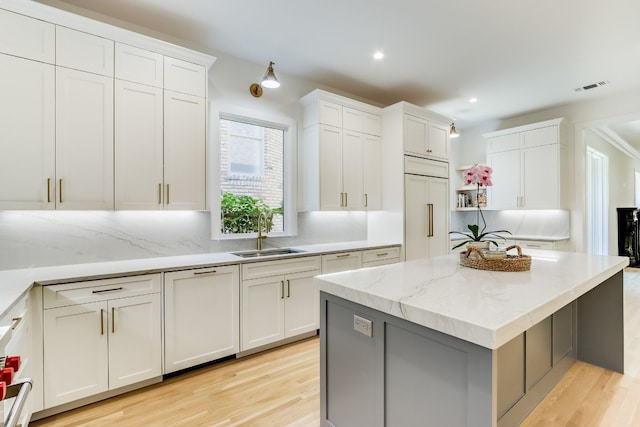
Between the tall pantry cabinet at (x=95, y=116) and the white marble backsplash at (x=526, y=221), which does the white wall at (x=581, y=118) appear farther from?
the tall pantry cabinet at (x=95, y=116)

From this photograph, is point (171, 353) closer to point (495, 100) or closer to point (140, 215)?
point (140, 215)

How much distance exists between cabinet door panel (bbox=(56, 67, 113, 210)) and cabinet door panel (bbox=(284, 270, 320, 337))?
171cm

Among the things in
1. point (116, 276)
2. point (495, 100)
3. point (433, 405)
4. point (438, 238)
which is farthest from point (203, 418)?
point (495, 100)

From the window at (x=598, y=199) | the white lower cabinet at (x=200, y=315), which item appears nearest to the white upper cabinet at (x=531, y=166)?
the window at (x=598, y=199)

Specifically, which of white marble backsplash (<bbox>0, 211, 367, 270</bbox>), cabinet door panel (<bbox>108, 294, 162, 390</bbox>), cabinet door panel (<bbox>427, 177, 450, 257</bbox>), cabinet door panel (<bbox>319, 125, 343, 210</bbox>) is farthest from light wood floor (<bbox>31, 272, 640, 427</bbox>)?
cabinet door panel (<bbox>427, 177, 450, 257</bbox>)

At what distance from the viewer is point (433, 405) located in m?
1.25

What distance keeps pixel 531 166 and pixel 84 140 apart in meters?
5.67

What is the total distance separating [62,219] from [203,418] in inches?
73.2

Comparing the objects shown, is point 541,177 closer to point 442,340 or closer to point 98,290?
point 442,340

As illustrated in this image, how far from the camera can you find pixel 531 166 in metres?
4.94

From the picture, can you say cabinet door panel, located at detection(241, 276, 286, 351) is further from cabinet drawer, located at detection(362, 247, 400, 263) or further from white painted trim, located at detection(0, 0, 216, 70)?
white painted trim, located at detection(0, 0, 216, 70)

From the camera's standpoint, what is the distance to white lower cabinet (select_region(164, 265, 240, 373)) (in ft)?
8.08

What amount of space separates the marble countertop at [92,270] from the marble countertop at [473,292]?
4.35 ft

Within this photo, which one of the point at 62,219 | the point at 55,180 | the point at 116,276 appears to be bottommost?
the point at 116,276
